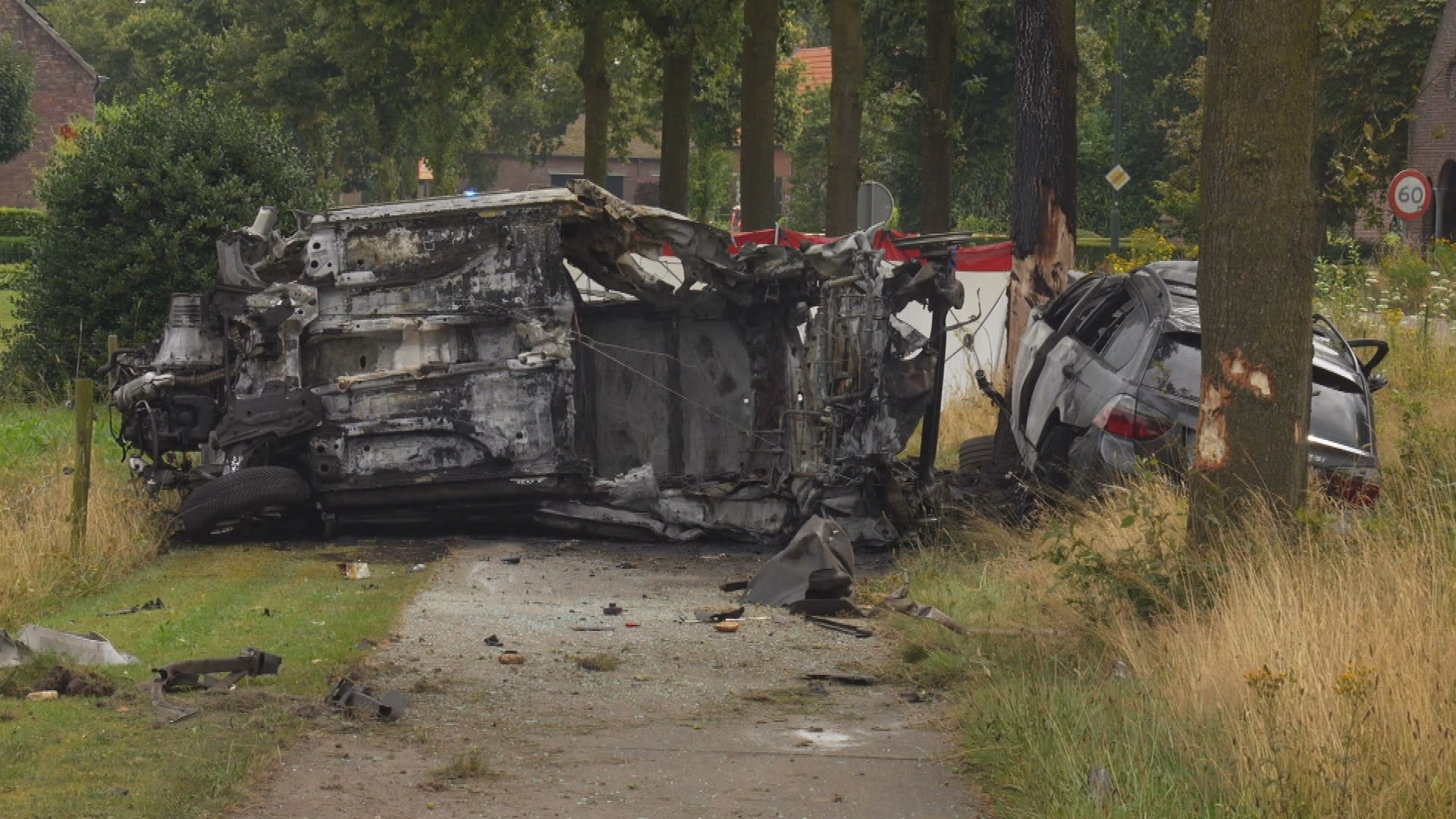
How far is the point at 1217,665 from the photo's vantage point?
629 cm

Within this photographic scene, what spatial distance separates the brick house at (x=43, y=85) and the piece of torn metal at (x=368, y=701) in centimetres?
6626

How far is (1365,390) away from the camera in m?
10.5

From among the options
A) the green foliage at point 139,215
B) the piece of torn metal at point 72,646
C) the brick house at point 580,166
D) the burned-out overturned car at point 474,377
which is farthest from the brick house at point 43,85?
the piece of torn metal at point 72,646

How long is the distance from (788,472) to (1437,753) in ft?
24.0

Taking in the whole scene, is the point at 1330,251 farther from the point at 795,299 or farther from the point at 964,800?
the point at 964,800

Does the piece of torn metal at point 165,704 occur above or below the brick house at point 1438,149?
below

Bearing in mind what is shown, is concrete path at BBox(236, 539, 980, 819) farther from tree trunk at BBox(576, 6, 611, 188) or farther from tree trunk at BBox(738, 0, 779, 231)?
tree trunk at BBox(576, 6, 611, 188)

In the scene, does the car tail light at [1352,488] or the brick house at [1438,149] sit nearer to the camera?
the car tail light at [1352,488]

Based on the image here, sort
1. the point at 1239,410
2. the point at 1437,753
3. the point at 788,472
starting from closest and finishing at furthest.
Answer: the point at 1437,753
the point at 1239,410
the point at 788,472

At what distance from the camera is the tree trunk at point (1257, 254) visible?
7535mm

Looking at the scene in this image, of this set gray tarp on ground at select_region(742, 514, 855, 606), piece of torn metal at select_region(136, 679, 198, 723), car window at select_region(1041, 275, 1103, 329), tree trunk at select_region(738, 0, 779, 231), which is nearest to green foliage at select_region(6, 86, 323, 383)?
tree trunk at select_region(738, 0, 779, 231)

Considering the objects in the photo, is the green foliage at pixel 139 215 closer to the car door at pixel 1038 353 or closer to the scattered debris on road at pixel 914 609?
the car door at pixel 1038 353

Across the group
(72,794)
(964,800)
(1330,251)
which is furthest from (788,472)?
(1330,251)

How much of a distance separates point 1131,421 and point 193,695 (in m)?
5.62
